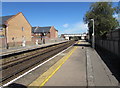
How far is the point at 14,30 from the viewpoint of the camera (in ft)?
130

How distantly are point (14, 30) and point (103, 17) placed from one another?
25896mm

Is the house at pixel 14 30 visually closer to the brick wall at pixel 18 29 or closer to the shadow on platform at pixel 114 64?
the brick wall at pixel 18 29

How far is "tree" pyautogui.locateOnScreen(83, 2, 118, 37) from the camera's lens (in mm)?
29656

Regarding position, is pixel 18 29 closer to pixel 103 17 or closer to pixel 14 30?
pixel 14 30

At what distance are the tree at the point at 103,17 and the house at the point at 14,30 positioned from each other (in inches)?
740

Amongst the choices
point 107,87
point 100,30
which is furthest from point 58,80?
point 100,30

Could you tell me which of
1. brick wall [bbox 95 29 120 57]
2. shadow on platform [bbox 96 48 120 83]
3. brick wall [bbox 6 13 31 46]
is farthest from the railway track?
brick wall [bbox 6 13 31 46]

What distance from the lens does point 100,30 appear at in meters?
30.7

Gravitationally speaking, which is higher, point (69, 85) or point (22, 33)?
point (22, 33)

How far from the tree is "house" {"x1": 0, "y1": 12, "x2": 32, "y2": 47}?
18809 millimetres

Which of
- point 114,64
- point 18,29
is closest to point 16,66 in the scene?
point 114,64

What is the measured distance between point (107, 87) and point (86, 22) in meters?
30.7

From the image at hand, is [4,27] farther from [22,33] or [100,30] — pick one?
[100,30]

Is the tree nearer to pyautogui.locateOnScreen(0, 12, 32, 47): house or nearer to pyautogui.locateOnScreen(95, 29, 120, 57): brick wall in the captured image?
A: pyautogui.locateOnScreen(95, 29, 120, 57): brick wall
